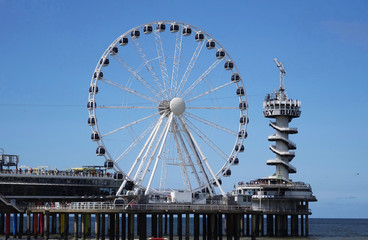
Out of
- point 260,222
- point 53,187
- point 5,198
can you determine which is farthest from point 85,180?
point 260,222

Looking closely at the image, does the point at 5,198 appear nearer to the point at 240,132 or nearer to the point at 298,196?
the point at 240,132

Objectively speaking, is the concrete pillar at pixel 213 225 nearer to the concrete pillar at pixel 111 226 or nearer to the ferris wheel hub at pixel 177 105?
the concrete pillar at pixel 111 226

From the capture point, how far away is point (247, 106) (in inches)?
3797

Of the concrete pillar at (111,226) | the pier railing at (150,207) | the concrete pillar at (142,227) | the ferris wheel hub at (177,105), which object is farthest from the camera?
the ferris wheel hub at (177,105)

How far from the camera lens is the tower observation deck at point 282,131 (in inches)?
4803

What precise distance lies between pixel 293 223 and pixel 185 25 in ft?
131

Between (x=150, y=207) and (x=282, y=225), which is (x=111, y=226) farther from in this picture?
(x=282, y=225)

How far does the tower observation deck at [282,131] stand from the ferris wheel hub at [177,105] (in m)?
36.3

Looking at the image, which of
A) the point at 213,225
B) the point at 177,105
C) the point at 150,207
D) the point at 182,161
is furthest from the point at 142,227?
the point at 177,105

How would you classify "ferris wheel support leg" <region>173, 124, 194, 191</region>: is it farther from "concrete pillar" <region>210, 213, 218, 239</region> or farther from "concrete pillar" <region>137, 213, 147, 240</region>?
"concrete pillar" <region>137, 213, 147, 240</region>

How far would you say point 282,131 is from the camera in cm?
12225

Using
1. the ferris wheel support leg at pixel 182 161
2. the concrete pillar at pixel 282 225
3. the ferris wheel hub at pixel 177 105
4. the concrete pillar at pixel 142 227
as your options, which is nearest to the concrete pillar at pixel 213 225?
the ferris wheel support leg at pixel 182 161

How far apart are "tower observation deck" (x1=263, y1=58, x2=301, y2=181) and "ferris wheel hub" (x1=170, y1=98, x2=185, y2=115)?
3628cm

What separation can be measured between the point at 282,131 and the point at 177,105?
37.4 meters
